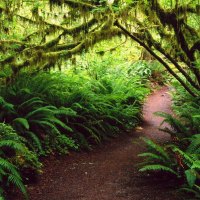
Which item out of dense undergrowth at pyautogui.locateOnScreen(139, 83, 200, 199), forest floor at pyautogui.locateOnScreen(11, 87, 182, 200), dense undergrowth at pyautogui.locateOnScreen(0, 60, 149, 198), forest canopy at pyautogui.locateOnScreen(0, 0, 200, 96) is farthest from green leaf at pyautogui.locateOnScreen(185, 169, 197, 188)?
forest canopy at pyautogui.locateOnScreen(0, 0, 200, 96)

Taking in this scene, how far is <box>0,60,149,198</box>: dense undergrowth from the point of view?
225 inches

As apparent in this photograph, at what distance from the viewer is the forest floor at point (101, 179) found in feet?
17.4

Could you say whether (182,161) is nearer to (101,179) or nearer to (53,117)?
(101,179)

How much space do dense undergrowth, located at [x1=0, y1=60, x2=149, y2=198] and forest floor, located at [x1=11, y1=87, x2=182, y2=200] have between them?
0.31 m

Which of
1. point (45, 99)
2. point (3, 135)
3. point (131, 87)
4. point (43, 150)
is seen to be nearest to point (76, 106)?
point (45, 99)

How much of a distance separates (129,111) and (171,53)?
7.67 feet

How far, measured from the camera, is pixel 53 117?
7.29 m

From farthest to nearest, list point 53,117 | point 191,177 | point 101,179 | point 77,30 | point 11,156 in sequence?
point 77,30 → point 53,117 → point 101,179 → point 11,156 → point 191,177

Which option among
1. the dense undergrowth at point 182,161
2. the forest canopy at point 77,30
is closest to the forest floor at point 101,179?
the dense undergrowth at point 182,161

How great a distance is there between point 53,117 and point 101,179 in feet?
6.47

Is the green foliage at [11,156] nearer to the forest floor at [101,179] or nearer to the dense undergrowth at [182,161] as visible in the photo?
the forest floor at [101,179]

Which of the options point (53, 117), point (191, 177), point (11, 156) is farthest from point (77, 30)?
point (191, 177)

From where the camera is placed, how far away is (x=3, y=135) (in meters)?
5.70

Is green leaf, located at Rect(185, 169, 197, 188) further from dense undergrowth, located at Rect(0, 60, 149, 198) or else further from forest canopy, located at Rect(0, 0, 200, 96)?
forest canopy, located at Rect(0, 0, 200, 96)
